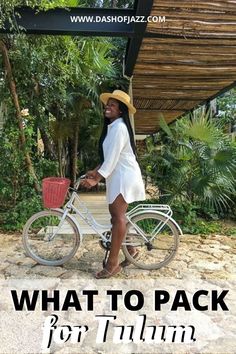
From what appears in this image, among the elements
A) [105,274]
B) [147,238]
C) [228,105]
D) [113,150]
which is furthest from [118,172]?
[228,105]

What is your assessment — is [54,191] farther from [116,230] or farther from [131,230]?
[131,230]

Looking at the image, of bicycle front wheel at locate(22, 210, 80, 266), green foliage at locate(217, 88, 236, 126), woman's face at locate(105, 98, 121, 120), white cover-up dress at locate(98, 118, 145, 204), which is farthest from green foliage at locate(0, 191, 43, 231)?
green foliage at locate(217, 88, 236, 126)

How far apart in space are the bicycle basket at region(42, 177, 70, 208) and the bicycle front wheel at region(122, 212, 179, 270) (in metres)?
0.66

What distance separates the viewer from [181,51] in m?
4.37

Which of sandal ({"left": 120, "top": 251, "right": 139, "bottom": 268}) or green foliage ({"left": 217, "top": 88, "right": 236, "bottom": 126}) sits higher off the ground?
green foliage ({"left": 217, "top": 88, "right": 236, "bottom": 126})

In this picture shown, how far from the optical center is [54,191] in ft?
10.5

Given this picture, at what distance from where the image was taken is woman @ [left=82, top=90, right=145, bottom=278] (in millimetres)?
3098

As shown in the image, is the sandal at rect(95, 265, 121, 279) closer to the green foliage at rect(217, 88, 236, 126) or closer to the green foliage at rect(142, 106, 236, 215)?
the green foliage at rect(142, 106, 236, 215)

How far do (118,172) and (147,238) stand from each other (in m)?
0.72

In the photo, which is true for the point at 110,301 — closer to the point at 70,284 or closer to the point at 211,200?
the point at 70,284

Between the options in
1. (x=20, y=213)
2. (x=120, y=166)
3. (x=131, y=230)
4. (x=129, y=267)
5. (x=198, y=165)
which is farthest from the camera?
(x=198, y=165)

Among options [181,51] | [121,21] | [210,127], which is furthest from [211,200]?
[121,21]

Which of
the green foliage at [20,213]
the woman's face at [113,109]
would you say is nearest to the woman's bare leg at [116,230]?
the woman's face at [113,109]

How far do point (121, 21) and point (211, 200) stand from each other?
270 cm
